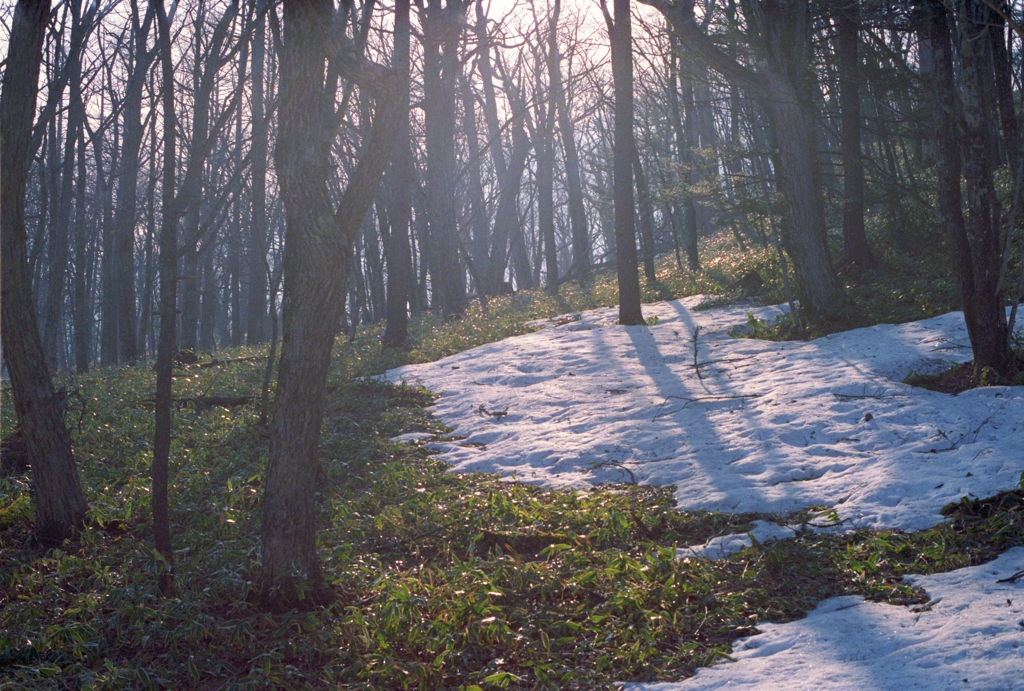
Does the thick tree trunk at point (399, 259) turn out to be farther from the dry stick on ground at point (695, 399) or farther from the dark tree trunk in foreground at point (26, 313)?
the dark tree trunk in foreground at point (26, 313)

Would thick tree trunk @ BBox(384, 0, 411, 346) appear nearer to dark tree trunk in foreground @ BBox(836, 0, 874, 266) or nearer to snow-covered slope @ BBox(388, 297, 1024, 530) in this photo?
snow-covered slope @ BBox(388, 297, 1024, 530)

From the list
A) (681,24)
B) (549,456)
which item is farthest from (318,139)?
(681,24)

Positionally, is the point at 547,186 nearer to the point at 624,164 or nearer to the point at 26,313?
the point at 624,164

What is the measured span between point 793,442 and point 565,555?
2845mm

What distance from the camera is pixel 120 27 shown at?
1805 centimetres

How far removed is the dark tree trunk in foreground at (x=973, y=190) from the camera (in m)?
6.61

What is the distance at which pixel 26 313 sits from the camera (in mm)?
5457

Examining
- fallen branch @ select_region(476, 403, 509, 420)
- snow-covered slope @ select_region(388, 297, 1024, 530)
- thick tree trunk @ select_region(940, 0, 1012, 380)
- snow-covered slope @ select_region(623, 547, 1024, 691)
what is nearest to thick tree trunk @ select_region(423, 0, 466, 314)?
snow-covered slope @ select_region(388, 297, 1024, 530)

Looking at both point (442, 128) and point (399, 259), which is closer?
point (399, 259)

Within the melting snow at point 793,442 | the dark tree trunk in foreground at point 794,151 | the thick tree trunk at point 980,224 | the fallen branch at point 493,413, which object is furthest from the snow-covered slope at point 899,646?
the dark tree trunk in foreground at point 794,151

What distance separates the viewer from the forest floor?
362 centimetres

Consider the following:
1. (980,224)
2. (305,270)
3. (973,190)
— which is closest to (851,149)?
(973,190)

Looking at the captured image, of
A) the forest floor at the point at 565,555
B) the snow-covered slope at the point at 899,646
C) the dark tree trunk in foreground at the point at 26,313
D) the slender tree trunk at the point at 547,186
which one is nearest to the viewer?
the snow-covered slope at the point at 899,646

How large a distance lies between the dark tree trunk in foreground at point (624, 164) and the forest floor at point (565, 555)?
3.76 m
